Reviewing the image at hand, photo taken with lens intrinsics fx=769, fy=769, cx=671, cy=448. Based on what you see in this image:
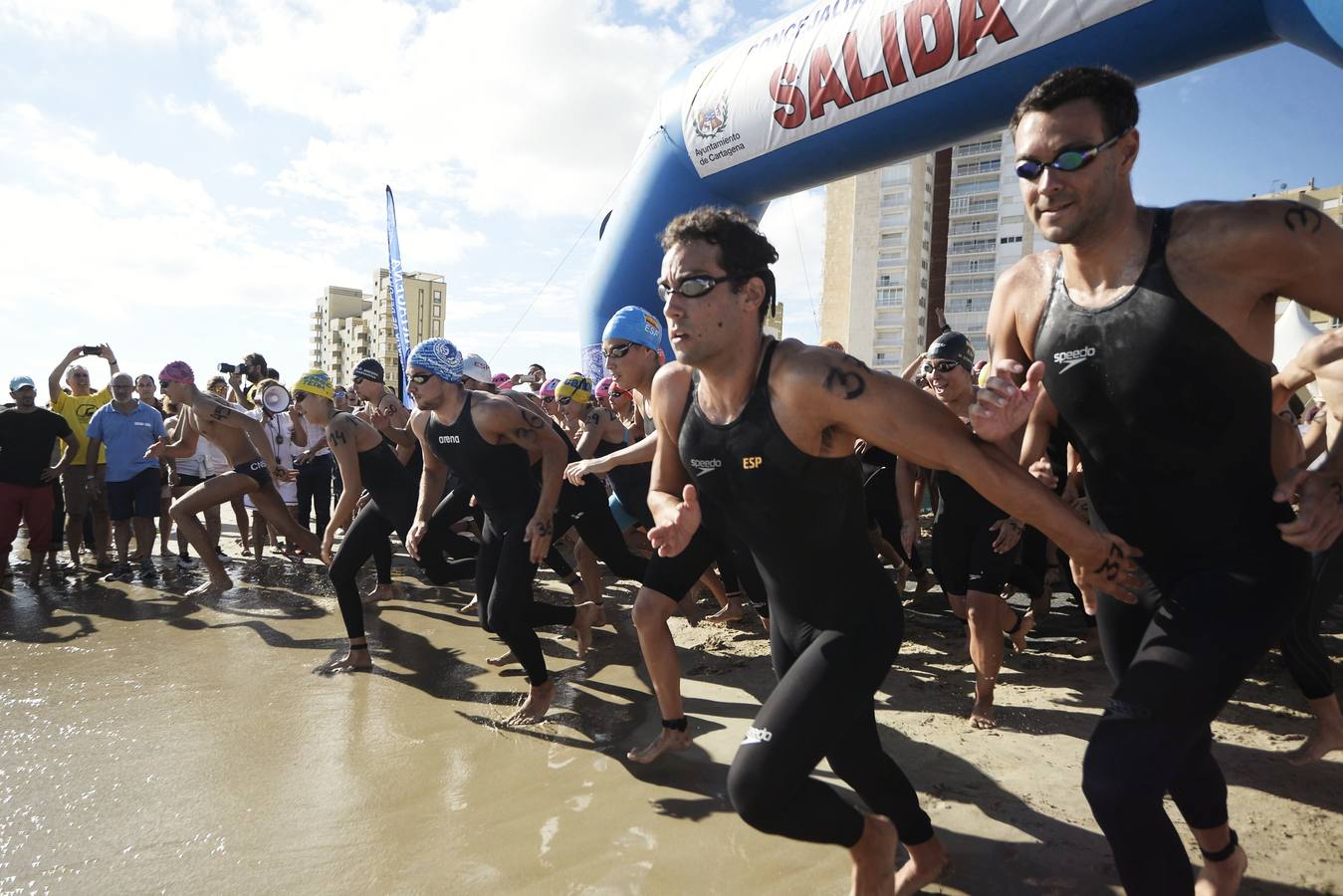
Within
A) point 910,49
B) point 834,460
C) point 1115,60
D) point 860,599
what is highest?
point 910,49

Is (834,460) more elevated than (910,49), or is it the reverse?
(910,49)

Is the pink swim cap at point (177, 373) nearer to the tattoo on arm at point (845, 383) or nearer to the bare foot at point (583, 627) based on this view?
the bare foot at point (583, 627)

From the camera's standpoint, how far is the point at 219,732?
4008mm

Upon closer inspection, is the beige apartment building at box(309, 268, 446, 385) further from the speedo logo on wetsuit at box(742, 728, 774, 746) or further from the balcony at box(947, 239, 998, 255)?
the speedo logo on wetsuit at box(742, 728, 774, 746)

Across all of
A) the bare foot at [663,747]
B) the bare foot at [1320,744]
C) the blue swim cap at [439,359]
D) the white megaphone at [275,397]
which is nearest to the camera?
the bare foot at [1320,744]

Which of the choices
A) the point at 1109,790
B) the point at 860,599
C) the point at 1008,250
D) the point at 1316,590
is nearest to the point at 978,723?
the point at 1316,590

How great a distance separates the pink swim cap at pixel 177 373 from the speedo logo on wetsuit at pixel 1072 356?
7496 mm

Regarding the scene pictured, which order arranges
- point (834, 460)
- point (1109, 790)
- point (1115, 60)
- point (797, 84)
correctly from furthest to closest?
point (797, 84), point (1115, 60), point (834, 460), point (1109, 790)

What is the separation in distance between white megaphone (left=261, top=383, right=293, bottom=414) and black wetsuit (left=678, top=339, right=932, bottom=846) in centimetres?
834

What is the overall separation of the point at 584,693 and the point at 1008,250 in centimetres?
7075

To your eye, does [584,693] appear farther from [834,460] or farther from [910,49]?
[910,49]

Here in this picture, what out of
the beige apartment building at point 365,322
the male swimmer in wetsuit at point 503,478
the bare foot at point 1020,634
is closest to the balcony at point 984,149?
the beige apartment building at point 365,322

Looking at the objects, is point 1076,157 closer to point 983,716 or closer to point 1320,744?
point 983,716

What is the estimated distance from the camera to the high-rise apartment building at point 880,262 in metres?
61.8
